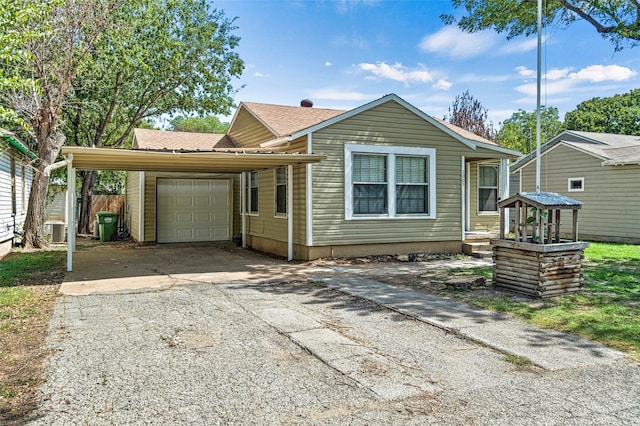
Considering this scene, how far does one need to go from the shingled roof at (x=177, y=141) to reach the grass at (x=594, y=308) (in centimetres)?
939

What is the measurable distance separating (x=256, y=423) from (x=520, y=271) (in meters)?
5.18

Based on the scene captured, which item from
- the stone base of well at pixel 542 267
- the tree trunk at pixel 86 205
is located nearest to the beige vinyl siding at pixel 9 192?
the tree trunk at pixel 86 205

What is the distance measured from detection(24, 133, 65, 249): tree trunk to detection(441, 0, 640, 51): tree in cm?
1250

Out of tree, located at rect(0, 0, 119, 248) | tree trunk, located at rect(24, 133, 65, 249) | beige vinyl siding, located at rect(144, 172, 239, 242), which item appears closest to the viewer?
tree, located at rect(0, 0, 119, 248)

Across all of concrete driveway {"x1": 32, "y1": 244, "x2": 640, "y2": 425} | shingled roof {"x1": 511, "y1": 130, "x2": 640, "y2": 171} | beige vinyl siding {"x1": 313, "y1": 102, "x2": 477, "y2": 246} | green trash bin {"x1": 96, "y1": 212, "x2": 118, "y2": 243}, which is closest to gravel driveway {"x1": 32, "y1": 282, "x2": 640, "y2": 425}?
concrete driveway {"x1": 32, "y1": 244, "x2": 640, "y2": 425}

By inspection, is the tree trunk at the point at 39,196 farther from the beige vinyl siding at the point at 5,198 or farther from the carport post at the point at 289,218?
the carport post at the point at 289,218

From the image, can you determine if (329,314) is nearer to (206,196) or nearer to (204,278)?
(204,278)

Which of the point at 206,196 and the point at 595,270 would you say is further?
the point at 206,196

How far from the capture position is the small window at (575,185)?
16550 mm

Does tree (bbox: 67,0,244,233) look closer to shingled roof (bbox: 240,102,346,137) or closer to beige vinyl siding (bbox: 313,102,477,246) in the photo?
shingled roof (bbox: 240,102,346,137)

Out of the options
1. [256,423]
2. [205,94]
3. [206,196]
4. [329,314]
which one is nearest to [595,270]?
[329,314]

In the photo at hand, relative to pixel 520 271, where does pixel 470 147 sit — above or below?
above

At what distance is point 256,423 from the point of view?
9.37 ft

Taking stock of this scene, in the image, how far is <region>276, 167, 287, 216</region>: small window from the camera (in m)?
11.3
